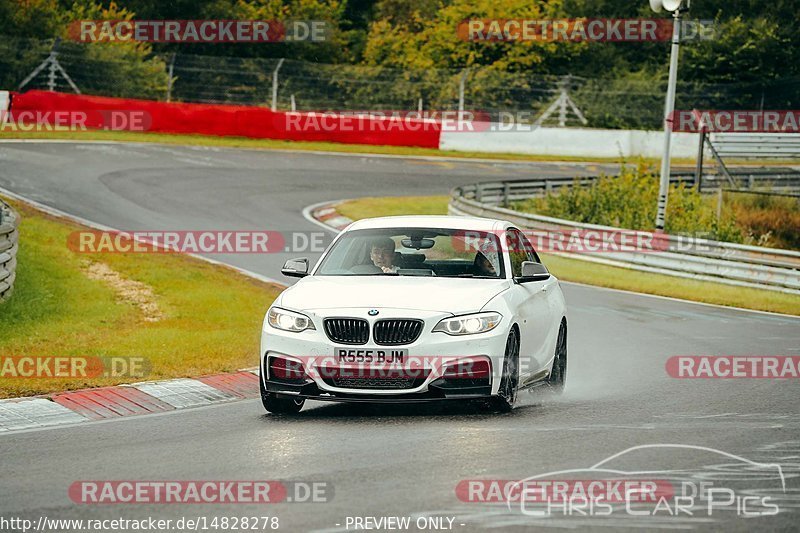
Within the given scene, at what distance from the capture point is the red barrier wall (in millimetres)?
42281

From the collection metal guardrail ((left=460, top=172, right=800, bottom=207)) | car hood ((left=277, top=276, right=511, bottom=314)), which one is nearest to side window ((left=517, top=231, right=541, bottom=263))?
car hood ((left=277, top=276, right=511, bottom=314))

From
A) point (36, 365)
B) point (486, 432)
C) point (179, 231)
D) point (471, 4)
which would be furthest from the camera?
point (471, 4)

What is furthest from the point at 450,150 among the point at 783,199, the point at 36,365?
the point at 36,365

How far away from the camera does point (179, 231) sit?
84.8 ft

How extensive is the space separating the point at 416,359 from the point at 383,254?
1716mm

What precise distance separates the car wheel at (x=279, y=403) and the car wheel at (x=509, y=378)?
1.54m

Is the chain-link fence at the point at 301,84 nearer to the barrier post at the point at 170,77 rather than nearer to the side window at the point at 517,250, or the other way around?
the barrier post at the point at 170,77

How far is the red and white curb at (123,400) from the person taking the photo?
1013 centimetres

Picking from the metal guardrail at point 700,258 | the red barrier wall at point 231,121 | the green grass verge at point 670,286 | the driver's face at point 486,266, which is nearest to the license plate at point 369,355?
the driver's face at point 486,266

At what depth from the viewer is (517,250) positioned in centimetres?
1183

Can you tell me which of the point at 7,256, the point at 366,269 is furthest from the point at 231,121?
the point at 366,269

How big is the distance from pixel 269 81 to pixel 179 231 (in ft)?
78.7

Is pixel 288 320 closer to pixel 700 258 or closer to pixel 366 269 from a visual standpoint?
pixel 366 269

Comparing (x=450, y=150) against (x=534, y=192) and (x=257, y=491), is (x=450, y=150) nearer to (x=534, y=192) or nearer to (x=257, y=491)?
(x=534, y=192)
